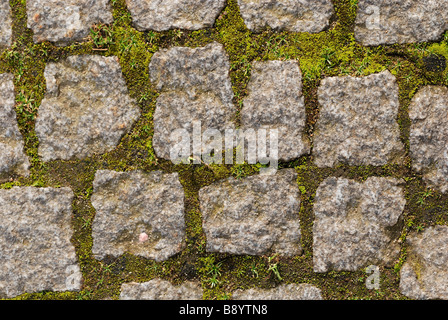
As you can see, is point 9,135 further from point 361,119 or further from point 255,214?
point 361,119

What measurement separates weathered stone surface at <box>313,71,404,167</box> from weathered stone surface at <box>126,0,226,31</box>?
2.13ft

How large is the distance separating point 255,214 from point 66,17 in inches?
52.7

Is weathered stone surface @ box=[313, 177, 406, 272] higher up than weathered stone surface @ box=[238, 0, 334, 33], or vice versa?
weathered stone surface @ box=[238, 0, 334, 33]

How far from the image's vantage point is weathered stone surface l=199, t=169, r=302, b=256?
1811mm

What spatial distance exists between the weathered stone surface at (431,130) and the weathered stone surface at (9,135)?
1.92 metres

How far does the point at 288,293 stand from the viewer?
5.99 ft

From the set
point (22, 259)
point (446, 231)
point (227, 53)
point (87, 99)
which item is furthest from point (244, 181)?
point (22, 259)

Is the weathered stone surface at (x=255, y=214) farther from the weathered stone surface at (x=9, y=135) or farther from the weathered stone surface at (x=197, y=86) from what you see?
the weathered stone surface at (x=9, y=135)

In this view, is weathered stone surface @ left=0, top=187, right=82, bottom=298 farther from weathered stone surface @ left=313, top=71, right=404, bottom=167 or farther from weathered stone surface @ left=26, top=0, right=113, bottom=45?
weathered stone surface @ left=313, top=71, right=404, bottom=167

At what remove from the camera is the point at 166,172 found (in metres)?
1.84

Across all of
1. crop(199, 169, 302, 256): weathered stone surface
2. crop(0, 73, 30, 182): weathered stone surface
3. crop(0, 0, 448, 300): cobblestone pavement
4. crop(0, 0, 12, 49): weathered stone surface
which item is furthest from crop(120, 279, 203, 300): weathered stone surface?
crop(0, 0, 12, 49): weathered stone surface

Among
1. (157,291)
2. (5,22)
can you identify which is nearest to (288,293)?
(157,291)

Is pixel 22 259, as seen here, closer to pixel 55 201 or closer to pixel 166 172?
pixel 55 201

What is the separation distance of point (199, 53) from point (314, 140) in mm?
704
